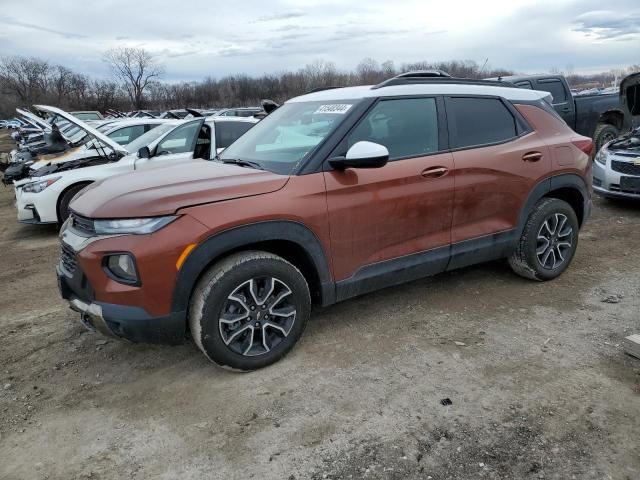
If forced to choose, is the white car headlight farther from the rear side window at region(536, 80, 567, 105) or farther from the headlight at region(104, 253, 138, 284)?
the headlight at region(104, 253, 138, 284)

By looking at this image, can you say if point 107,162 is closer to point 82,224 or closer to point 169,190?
point 82,224

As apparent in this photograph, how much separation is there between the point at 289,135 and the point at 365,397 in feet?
6.75

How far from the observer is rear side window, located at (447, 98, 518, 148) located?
3.99 m

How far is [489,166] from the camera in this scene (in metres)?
4.05

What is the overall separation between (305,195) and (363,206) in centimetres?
45

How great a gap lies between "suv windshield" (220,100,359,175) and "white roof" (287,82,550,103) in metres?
0.10

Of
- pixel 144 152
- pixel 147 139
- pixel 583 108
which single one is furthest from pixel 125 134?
pixel 583 108

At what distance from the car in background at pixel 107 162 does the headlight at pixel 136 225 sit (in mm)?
Result: 4320

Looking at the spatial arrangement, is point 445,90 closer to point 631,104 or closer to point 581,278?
point 581,278

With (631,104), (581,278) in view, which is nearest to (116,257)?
(581,278)

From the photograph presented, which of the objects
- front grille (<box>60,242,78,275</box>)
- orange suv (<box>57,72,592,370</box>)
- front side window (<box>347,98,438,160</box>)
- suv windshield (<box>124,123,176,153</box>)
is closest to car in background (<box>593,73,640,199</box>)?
orange suv (<box>57,72,592,370</box>)

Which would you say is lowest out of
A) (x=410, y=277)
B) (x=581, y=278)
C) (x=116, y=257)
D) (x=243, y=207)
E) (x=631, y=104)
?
(x=581, y=278)

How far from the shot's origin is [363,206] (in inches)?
137

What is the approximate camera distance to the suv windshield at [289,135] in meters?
3.54
